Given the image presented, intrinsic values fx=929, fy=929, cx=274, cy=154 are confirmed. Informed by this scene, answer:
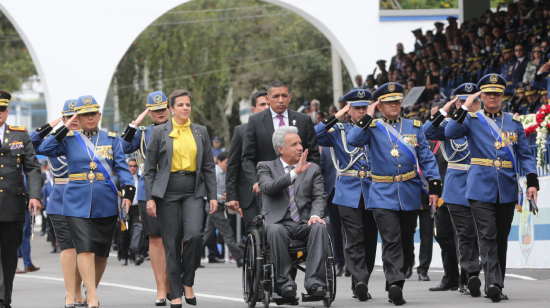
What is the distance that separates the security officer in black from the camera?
9508 millimetres

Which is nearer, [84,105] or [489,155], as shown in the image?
[84,105]

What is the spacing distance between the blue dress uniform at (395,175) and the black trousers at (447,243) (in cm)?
123

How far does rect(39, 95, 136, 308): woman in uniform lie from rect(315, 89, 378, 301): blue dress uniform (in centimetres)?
222

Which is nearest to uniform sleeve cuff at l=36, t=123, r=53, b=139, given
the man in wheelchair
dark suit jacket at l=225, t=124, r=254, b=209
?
dark suit jacket at l=225, t=124, r=254, b=209

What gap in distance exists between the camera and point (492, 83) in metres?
9.34

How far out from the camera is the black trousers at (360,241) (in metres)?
9.44

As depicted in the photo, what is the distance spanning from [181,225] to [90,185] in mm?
981

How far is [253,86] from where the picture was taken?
4150 cm

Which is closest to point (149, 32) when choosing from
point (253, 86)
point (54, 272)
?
point (253, 86)

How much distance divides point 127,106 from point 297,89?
784 cm

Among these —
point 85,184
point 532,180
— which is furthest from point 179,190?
point 532,180

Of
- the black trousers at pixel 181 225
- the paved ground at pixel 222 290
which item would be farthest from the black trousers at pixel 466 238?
the black trousers at pixel 181 225

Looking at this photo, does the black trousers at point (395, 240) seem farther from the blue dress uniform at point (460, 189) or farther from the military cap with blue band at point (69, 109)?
the military cap with blue band at point (69, 109)

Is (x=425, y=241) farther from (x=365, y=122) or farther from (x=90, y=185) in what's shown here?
(x=90, y=185)
